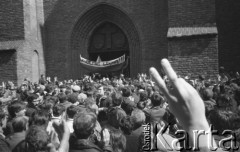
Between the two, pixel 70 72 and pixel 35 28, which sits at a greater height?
pixel 35 28

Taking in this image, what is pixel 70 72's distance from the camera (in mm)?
15703

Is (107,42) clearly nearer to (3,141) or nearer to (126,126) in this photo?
(126,126)

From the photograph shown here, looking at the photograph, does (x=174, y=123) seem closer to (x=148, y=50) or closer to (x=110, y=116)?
(x=110, y=116)

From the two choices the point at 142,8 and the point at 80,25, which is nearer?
the point at 142,8

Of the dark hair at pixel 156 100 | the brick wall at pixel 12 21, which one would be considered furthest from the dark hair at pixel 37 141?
the brick wall at pixel 12 21

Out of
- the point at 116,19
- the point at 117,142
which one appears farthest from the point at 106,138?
the point at 116,19

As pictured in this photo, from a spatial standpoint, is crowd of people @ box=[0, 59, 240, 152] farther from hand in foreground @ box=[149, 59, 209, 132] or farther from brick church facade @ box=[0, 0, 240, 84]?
brick church facade @ box=[0, 0, 240, 84]

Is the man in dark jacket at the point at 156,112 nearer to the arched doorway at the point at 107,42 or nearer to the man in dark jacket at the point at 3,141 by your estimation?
the man in dark jacket at the point at 3,141

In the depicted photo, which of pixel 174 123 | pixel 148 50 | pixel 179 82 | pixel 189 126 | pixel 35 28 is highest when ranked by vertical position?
pixel 35 28

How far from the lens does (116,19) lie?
1573 cm

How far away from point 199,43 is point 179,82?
36.9 feet

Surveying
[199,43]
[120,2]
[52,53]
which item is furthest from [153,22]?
[52,53]

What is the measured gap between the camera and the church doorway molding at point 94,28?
15156 millimetres

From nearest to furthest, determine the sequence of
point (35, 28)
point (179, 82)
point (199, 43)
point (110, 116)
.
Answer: point (179, 82), point (110, 116), point (199, 43), point (35, 28)
